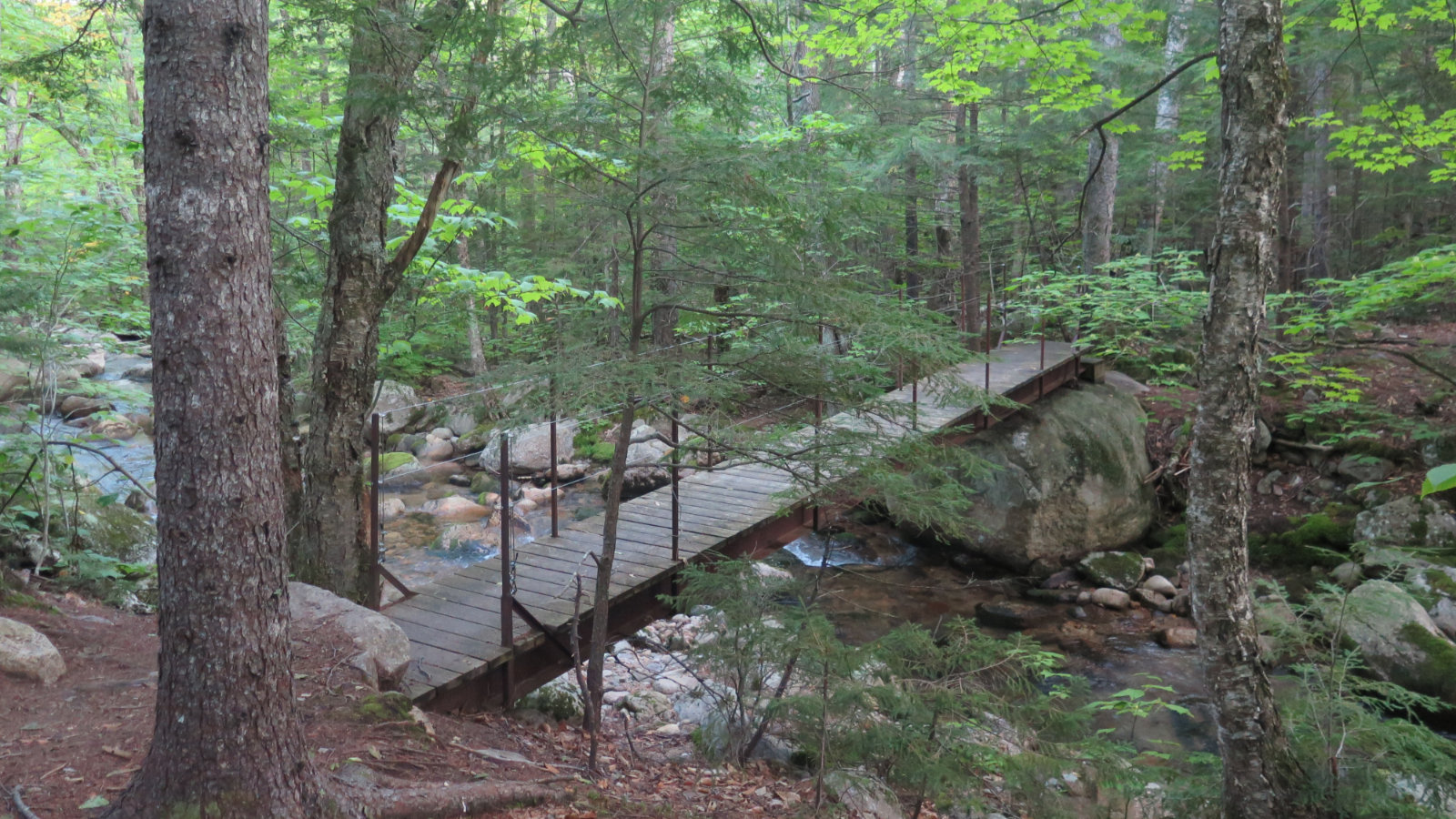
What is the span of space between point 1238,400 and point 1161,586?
22.6ft

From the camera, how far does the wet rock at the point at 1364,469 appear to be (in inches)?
424

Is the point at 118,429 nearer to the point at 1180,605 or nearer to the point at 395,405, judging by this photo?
the point at 395,405

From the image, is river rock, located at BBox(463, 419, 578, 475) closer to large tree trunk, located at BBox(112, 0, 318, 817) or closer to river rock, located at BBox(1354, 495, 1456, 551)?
river rock, located at BBox(1354, 495, 1456, 551)

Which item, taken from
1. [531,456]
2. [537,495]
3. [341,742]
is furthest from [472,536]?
[341,742]

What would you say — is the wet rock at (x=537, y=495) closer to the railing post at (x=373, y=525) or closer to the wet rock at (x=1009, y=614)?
the wet rock at (x=1009, y=614)

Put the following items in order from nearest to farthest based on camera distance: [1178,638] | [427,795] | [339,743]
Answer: [427,795], [339,743], [1178,638]

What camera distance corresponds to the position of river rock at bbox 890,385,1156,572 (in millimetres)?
10992

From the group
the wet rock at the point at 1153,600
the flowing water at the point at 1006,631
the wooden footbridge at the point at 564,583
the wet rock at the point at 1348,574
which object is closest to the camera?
the wooden footbridge at the point at 564,583

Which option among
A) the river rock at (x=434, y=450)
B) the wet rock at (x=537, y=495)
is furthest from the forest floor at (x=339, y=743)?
the river rock at (x=434, y=450)

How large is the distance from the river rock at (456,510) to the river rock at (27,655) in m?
6.99

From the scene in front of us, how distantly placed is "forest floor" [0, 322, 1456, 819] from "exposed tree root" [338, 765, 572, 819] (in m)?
0.06

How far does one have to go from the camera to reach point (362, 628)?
468cm

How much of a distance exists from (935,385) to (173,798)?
3562 millimetres

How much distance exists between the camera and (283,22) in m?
5.20
